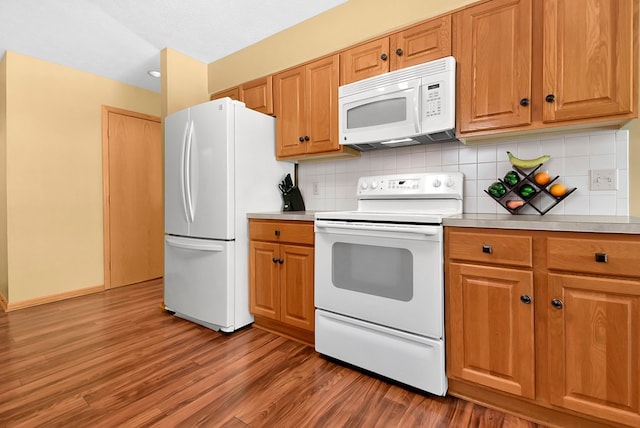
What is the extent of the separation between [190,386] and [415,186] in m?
1.73

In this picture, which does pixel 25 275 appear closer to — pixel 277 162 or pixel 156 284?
pixel 156 284

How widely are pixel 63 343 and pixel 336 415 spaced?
2.02 m

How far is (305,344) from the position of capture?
6.89 ft

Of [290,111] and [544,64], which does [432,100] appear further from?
[290,111]

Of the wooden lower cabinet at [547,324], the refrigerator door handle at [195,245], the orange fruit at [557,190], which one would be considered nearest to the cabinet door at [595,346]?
the wooden lower cabinet at [547,324]

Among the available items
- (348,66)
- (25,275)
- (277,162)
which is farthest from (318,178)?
(25,275)

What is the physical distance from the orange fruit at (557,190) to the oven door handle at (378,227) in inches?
28.5

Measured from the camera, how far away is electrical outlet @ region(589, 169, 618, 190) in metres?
1.57

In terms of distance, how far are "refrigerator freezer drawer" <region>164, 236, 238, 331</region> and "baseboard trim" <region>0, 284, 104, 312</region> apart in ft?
4.46

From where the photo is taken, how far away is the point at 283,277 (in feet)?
7.11

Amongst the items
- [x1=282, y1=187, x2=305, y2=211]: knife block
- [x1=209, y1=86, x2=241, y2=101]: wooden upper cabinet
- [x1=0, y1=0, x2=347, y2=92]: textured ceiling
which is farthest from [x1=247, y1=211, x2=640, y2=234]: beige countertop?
[x1=209, y1=86, x2=241, y2=101]: wooden upper cabinet

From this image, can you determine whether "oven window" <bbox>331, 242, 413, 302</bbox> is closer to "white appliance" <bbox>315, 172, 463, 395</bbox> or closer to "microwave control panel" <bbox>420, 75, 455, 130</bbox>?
"white appliance" <bbox>315, 172, 463, 395</bbox>

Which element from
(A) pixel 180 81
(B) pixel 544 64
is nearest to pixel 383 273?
(B) pixel 544 64

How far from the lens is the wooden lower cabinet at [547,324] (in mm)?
1144
